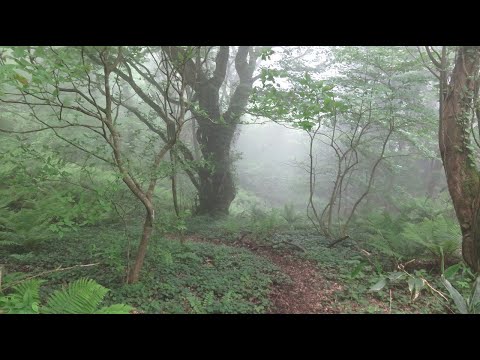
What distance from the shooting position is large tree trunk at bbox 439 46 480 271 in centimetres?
461

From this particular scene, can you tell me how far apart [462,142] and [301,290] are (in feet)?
11.4

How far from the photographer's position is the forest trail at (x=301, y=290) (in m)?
4.27

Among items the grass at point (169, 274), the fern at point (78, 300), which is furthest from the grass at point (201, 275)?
the fern at point (78, 300)

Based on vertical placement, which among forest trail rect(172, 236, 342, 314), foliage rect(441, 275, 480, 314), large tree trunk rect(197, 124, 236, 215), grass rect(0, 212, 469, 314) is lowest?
forest trail rect(172, 236, 342, 314)

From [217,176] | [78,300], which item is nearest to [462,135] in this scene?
[78,300]

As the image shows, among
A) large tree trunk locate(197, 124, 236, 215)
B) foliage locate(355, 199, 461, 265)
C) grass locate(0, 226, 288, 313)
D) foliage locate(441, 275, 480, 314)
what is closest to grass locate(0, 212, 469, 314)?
grass locate(0, 226, 288, 313)

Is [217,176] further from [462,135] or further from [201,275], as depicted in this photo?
[462,135]

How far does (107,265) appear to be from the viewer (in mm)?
4723

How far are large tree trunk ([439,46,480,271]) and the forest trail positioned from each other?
7.07ft

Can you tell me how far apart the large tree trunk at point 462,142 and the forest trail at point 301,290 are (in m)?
2.16

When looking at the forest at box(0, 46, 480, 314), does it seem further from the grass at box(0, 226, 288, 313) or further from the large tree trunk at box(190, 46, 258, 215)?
the large tree trunk at box(190, 46, 258, 215)

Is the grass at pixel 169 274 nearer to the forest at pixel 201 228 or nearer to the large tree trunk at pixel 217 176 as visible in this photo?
the forest at pixel 201 228
